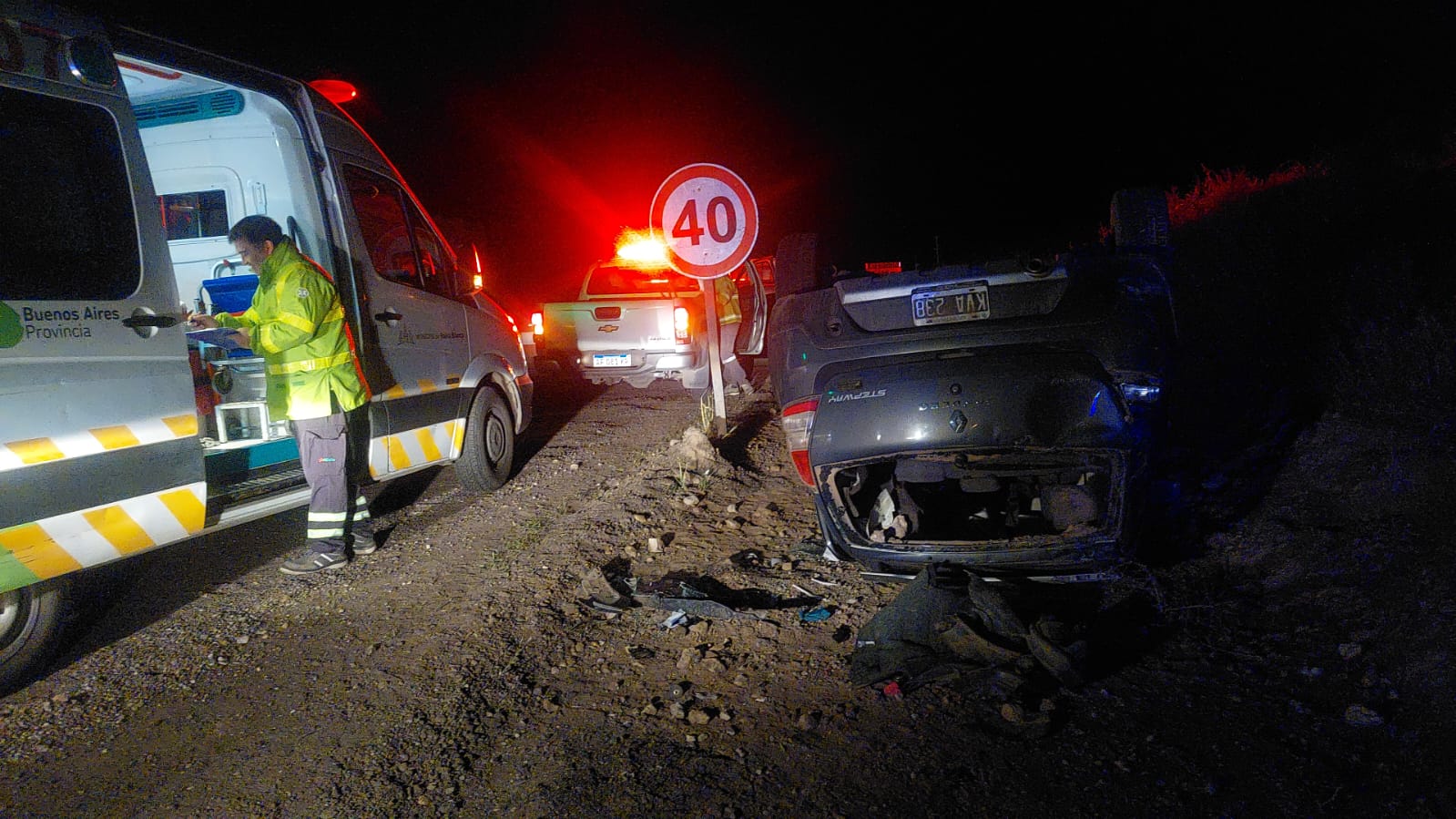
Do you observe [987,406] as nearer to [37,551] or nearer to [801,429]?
[801,429]

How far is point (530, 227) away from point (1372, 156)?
78.1ft

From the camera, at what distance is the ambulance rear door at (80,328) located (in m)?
3.14

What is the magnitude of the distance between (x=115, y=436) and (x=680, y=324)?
606cm

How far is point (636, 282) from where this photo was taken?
9.83 m

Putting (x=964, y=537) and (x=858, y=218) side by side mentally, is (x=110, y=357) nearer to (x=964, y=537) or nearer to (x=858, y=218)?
(x=964, y=537)

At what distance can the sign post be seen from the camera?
602cm

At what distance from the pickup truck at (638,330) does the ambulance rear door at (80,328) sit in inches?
223

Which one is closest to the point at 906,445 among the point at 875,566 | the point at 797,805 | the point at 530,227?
the point at 875,566

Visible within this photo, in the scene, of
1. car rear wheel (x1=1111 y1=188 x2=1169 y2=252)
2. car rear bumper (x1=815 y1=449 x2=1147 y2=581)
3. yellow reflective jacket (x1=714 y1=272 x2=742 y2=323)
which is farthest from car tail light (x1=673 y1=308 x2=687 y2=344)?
car rear wheel (x1=1111 y1=188 x2=1169 y2=252)

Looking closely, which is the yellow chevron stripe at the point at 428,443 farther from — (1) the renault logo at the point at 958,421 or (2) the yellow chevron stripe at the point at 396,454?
(1) the renault logo at the point at 958,421

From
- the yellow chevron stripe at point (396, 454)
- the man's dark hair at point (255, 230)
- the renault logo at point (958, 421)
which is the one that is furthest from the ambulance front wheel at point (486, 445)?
the renault logo at point (958, 421)

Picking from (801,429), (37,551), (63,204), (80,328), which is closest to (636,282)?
(801,429)

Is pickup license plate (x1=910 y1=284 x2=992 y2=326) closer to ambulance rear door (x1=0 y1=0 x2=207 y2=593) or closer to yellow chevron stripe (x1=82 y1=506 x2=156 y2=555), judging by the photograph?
ambulance rear door (x1=0 y1=0 x2=207 y2=593)

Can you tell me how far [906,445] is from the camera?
3.40m
